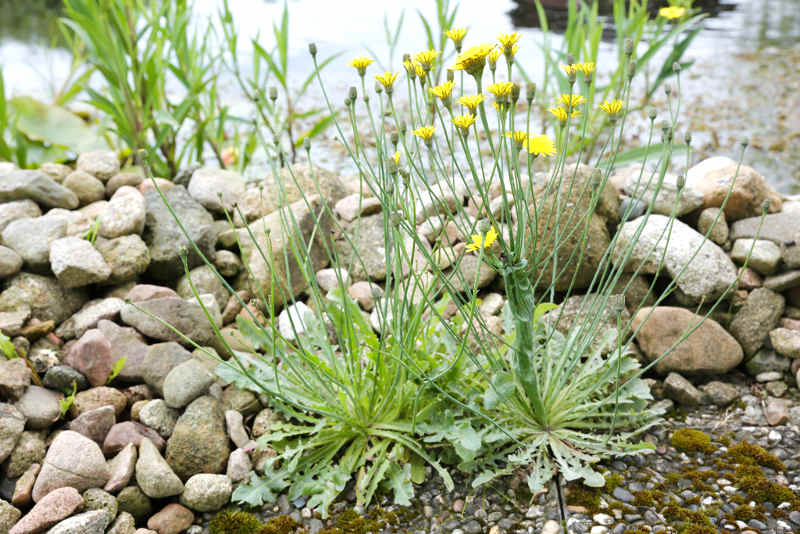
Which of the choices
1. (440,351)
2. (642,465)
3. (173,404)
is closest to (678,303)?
(642,465)

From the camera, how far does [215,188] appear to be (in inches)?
116

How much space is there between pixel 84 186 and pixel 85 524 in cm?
172

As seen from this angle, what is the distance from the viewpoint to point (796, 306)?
7.77 feet

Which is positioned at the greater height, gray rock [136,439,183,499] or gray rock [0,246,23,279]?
gray rock [0,246,23,279]

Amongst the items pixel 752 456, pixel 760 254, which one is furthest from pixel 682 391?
pixel 760 254

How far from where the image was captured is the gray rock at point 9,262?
89.6 inches

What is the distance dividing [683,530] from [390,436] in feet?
2.63

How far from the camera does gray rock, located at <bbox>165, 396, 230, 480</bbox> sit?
1856mm

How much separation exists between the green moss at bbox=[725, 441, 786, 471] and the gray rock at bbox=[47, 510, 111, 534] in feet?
5.72

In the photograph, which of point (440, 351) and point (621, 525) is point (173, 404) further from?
point (621, 525)

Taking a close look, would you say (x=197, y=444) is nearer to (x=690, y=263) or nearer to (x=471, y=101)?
(x=471, y=101)

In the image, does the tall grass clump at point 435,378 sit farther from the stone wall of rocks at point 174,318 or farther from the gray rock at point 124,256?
the gray rock at point 124,256

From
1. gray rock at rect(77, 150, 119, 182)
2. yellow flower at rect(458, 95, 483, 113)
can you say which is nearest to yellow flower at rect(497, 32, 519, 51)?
yellow flower at rect(458, 95, 483, 113)

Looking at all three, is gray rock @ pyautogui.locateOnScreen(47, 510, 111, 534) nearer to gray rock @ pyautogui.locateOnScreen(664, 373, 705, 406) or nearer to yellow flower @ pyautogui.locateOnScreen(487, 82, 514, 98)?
yellow flower @ pyautogui.locateOnScreen(487, 82, 514, 98)
